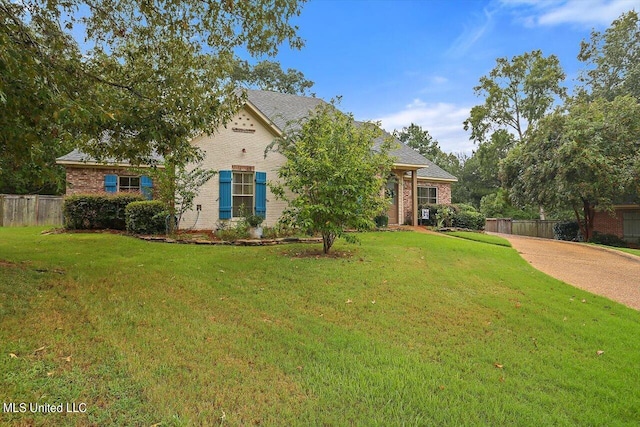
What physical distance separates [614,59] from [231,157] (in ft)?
96.1

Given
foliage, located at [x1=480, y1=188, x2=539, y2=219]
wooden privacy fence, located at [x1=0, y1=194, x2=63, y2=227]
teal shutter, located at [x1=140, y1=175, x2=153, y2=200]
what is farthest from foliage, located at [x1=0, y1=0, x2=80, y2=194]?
foliage, located at [x1=480, y1=188, x2=539, y2=219]

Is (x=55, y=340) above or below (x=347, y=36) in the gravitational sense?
below

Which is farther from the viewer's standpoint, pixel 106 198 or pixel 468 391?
pixel 106 198

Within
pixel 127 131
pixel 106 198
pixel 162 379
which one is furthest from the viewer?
pixel 106 198

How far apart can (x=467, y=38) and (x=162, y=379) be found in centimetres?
1174

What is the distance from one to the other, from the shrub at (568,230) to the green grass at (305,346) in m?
16.3

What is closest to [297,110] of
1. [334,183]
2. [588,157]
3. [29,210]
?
[334,183]

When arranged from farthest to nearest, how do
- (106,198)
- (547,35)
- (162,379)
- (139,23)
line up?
(547,35) → (106,198) → (139,23) → (162,379)

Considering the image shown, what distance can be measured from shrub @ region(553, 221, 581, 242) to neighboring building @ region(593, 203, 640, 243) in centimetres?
150

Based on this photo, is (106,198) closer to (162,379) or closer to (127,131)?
(127,131)

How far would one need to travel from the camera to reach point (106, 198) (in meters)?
11.6

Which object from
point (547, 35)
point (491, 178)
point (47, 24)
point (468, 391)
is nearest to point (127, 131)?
point (47, 24)

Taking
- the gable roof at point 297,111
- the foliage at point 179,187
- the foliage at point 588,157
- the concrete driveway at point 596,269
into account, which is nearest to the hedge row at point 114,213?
the foliage at point 179,187

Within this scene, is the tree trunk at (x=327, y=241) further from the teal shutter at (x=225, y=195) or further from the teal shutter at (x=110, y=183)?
the teal shutter at (x=110, y=183)
